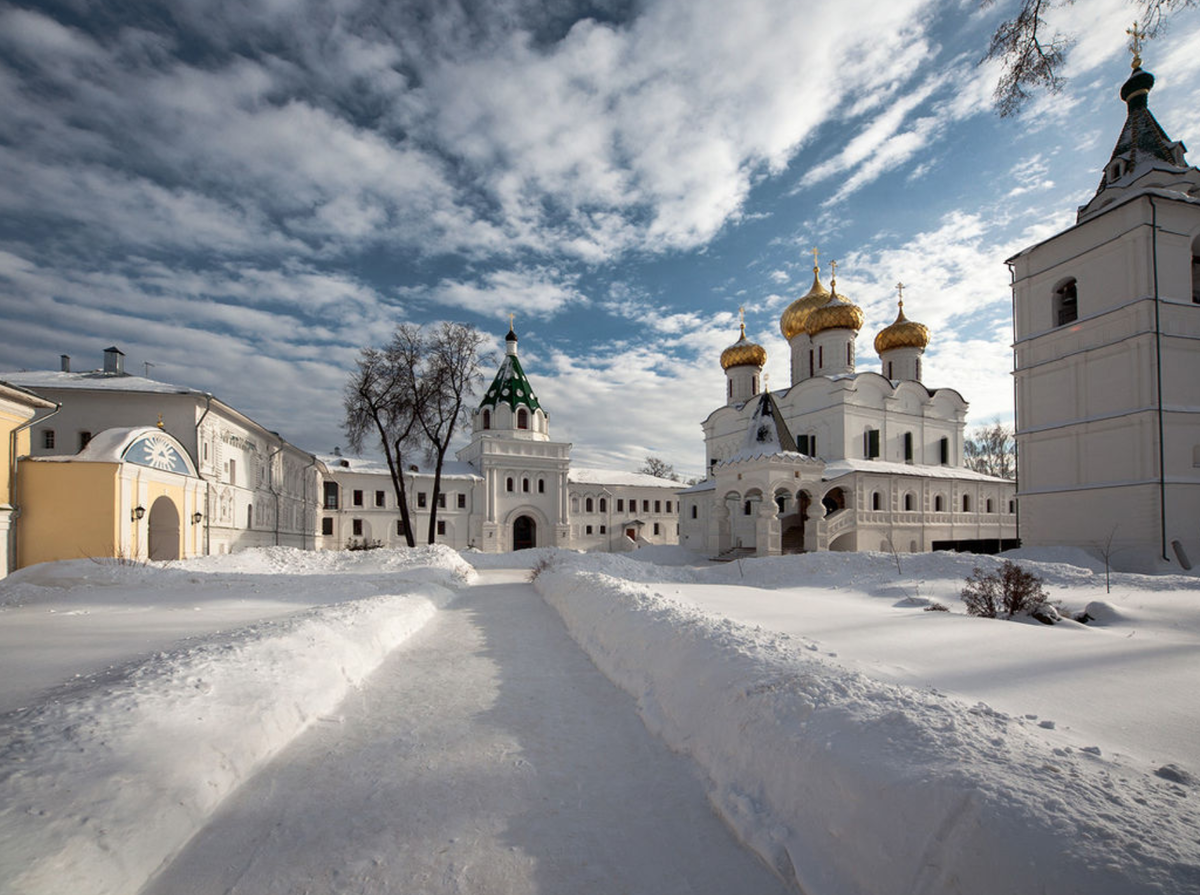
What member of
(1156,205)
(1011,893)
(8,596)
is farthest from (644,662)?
(1156,205)

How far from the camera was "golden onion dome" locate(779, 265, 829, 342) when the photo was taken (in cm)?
3312

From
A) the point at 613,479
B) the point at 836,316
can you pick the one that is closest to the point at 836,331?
the point at 836,316

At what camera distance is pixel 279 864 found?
2832 mm

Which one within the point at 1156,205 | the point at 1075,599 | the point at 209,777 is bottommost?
the point at 1075,599

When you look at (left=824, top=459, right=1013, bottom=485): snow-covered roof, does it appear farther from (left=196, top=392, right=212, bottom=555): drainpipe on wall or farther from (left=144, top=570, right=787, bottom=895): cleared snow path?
(left=196, top=392, right=212, bottom=555): drainpipe on wall

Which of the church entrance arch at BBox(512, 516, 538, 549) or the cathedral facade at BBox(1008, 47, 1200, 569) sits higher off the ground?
the cathedral facade at BBox(1008, 47, 1200, 569)

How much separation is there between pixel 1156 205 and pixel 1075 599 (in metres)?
14.5

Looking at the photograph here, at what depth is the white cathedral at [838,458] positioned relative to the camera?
23109mm

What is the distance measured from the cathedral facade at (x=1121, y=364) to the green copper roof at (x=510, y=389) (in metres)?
28.9

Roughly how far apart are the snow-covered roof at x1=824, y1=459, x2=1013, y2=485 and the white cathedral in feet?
0.30

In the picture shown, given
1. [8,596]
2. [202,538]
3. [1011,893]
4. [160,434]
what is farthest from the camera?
[202,538]

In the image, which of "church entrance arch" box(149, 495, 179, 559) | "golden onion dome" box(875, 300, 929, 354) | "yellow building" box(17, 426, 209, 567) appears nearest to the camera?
"yellow building" box(17, 426, 209, 567)

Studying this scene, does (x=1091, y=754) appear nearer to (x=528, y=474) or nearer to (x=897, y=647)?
(x=897, y=647)

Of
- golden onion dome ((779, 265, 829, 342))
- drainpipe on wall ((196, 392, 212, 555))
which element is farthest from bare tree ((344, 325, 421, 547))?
golden onion dome ((779, 265, 829, 342))
